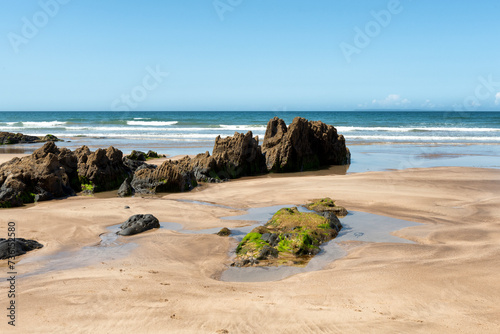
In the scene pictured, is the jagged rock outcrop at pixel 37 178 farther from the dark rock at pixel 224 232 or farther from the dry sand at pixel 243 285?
the dark rock at pixel 224 232

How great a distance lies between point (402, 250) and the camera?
750cm

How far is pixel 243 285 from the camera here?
231 inches

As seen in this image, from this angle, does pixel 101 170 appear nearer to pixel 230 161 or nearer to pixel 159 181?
pixel 159 181

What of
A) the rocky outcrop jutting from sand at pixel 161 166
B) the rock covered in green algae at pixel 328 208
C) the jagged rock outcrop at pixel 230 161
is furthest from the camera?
the jagged rock outcrop at pixel 230 161

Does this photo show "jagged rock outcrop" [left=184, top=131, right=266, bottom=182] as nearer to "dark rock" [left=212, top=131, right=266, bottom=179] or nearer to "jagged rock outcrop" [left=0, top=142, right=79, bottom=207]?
"dark rock" [left=212, top=131, right=266, bottom=179]

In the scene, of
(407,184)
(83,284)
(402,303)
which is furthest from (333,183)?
(83,284)

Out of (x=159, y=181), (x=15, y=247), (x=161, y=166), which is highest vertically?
(x=161, y=166)

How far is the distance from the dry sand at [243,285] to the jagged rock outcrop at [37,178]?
1020mm

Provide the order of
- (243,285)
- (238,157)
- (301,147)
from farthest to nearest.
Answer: (301,147) < (238,157) < (243,285)

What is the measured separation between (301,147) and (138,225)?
11083 millimetres

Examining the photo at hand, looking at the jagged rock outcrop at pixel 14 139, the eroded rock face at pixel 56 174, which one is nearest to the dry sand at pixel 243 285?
the eroded rock face at pixel 56 174

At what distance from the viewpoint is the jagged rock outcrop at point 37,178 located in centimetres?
1150

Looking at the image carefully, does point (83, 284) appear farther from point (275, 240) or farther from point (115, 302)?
point (275, 240)

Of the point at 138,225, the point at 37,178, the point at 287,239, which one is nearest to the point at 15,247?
the point at 138,225
